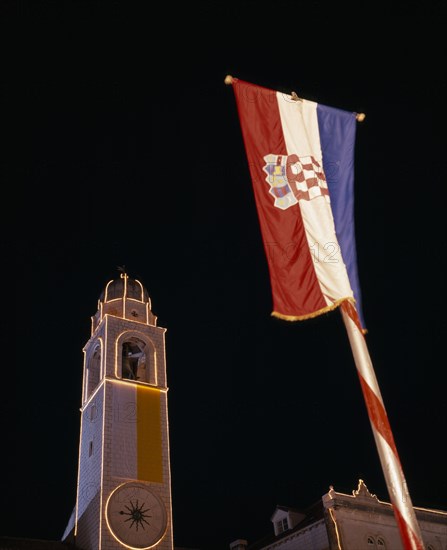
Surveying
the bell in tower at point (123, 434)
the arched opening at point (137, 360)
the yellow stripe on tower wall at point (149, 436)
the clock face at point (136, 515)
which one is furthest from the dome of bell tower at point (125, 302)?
the clock face at point (136, 515)

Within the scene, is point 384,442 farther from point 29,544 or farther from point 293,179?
point 29,544

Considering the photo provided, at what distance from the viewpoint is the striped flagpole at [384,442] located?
28.2ft

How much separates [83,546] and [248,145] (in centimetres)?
2539

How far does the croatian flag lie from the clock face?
71.7 ft

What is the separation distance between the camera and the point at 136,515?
94.1 feet

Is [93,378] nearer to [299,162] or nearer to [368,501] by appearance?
[368,501]

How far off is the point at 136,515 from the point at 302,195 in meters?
23.1

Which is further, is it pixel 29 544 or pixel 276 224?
pixel 29 544

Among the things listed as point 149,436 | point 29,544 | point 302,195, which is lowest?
point 302,195

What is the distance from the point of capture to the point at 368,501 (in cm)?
3173

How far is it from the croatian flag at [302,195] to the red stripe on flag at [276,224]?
2 cm

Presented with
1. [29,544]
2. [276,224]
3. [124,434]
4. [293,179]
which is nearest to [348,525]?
[124,434]

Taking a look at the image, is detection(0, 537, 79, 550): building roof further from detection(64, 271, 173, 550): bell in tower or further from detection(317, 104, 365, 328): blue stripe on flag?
detection(317, 104, 365, 328): blue stripe on flag

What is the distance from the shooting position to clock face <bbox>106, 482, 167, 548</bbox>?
27.9m
